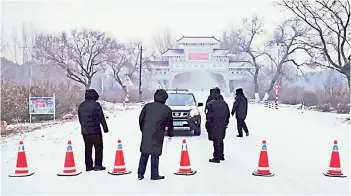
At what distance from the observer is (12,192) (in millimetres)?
6844

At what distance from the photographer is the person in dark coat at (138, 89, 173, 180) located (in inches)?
293

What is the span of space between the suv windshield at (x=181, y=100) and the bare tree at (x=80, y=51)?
99.0 feet

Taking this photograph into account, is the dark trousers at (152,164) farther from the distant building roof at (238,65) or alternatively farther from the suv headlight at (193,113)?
the distant building roof at (238,65)

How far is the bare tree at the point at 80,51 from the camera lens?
150 ft

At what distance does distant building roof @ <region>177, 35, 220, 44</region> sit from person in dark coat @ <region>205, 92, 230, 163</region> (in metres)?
58.7

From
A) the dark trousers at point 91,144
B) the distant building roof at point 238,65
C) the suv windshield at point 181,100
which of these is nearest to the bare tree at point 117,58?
the distant building roof at point 238,65

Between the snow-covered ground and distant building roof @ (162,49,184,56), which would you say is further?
distant building roof @ (162,49,184,56)

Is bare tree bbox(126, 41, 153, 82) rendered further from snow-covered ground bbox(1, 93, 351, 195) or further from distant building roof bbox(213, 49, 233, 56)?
snow-covered ground bbox(1, 93, 351, 195)

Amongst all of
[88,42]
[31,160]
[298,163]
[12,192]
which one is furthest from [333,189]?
[88,42]

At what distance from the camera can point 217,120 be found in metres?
9.46

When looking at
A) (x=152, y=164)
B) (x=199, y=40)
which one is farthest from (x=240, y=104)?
(x=199, y=40)

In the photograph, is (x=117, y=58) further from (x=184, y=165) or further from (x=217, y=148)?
(x=184, y=165)

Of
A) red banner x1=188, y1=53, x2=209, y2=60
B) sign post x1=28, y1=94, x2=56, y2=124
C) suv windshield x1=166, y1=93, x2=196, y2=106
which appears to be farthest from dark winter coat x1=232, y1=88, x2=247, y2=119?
red banner x1=188, y1=53, x2=209, y2=60

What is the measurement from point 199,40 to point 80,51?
2756 cm
